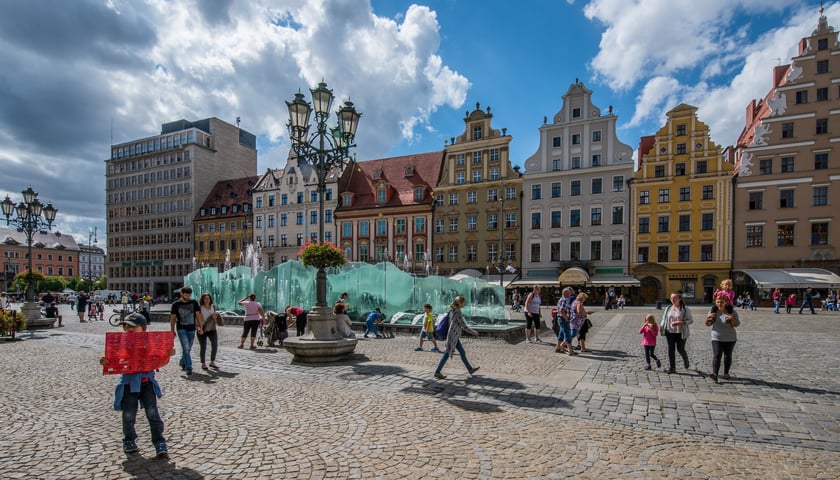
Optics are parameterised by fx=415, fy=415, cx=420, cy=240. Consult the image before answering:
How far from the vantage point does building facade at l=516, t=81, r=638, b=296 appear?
37312 mm

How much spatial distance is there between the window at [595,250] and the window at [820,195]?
1606 cm

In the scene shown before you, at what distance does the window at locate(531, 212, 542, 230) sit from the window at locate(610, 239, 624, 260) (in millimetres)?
6724

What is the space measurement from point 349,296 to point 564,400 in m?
13.6

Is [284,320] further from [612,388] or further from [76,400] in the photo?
[612,388]

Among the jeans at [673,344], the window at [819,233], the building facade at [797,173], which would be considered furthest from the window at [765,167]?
the jeans at [673,344]

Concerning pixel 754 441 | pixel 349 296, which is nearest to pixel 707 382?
pixel 754 441

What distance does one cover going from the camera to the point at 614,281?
116 feet

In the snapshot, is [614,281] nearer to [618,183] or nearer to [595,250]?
[595,250]

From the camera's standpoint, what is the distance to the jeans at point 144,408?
178 inches

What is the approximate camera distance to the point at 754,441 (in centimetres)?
507

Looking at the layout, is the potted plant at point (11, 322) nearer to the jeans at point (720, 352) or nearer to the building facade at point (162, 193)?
the jeans at point (720, 352)

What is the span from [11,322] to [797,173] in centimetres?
4903

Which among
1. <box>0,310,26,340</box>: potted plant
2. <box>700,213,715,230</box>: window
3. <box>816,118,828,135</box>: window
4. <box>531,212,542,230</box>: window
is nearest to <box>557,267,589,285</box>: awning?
<box>531,212,542,230</box>: window

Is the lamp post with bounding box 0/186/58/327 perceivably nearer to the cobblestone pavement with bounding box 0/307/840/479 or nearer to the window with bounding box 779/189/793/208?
the cobblestone pavement with bounding box 0/307/840/479
